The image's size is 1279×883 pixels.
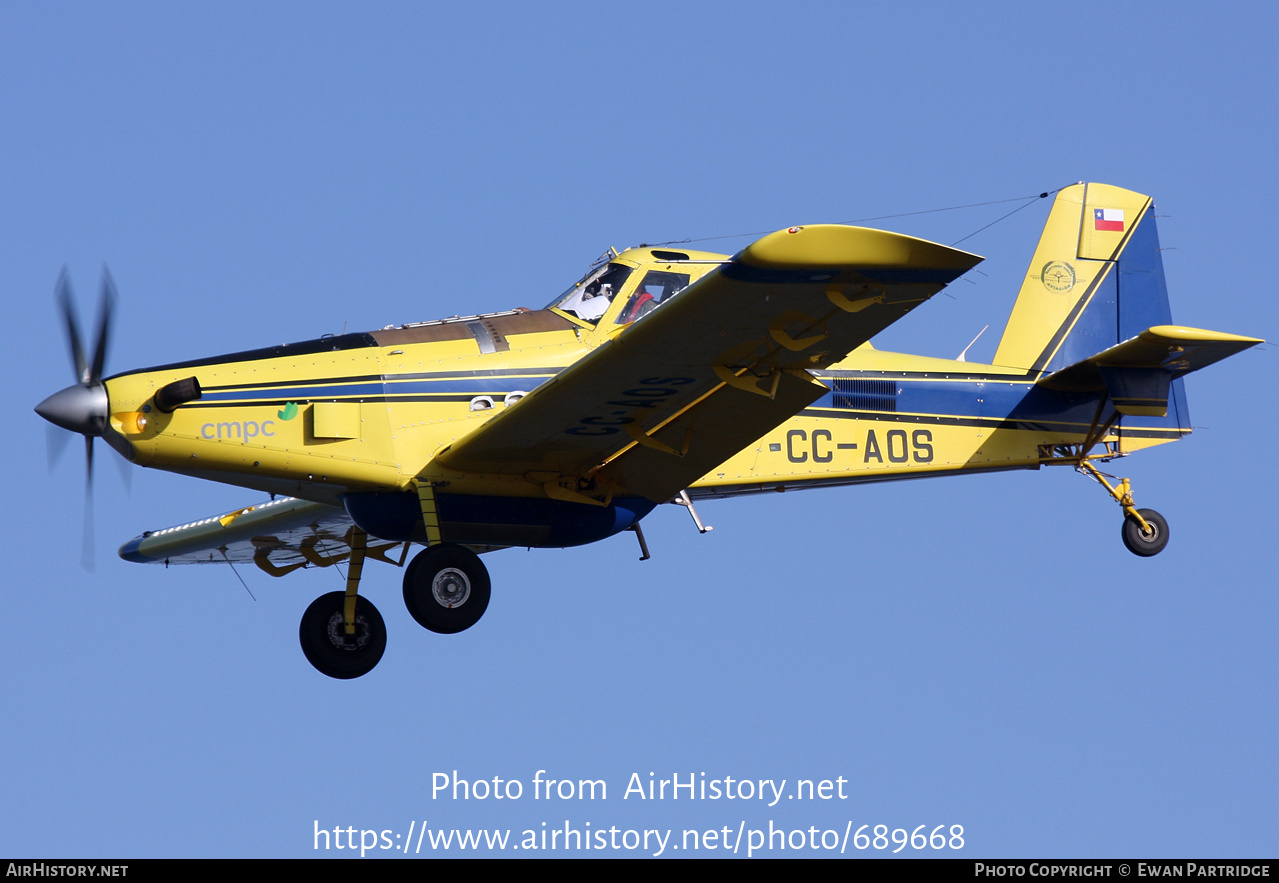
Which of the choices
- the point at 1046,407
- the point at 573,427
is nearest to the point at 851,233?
the point at 573,427

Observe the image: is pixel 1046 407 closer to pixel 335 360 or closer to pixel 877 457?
pixel 877 457

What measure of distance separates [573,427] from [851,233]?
365 centimetres

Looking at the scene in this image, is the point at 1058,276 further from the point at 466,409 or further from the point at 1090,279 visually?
the point at 466,409

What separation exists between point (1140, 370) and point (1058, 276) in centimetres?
202

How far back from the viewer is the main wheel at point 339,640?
Answer: 13.9 m

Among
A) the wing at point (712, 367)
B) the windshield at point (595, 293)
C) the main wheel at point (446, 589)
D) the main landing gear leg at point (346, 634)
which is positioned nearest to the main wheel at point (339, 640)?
the main landing gear leg at point (346, 634)

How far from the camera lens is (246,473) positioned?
12.6 metres

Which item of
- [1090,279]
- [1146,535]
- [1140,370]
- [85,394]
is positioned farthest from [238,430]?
[1090,279]

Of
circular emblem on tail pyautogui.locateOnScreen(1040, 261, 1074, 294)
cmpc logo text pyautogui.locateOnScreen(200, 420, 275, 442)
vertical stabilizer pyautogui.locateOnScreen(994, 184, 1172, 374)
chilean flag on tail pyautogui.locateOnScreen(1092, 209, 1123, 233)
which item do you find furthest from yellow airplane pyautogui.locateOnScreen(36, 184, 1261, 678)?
chilean flag on tail pyautogui.locateOnScreen(1092, 209, 1123, 233)


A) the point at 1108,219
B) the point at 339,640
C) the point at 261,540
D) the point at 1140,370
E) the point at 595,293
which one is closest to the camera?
the point at 595,293

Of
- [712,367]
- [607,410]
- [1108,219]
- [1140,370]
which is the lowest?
[1140,370]

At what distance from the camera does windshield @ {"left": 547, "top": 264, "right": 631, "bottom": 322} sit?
44.9 feet

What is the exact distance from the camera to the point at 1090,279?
17.0 metres

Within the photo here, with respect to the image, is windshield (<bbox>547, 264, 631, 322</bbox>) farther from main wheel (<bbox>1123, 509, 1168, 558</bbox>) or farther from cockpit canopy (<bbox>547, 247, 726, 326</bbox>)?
main wheel (<bbox>1123, 509, 1168, 558</bbox>)
